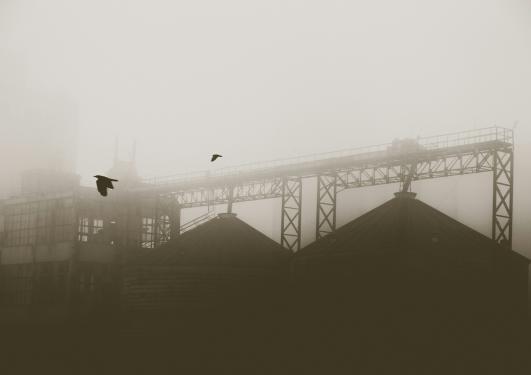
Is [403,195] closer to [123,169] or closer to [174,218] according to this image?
[174,218]

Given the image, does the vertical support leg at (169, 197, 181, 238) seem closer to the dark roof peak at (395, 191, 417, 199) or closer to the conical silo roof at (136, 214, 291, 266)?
the conical silo roof at (136, 214, 291, 266)

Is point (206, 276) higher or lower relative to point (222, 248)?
lower

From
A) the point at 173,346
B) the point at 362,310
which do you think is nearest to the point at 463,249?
the point at 362,310

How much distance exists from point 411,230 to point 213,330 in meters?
10.8

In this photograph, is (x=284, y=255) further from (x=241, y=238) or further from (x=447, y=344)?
(x=447, y=344)

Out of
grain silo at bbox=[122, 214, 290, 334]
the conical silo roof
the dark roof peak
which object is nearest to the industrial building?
the conical silo roof

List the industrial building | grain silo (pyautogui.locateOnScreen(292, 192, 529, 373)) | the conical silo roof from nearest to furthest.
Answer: grain silo (pyautogui.locateOnScreen(292, 192, 529, 373))
the conical silo roof
the industrial building

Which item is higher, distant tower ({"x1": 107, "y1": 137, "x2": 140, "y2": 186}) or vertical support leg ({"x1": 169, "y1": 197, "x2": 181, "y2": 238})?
distant tower ({"x1": 107, "y1": 137, "x2": 140, "y2": 186})

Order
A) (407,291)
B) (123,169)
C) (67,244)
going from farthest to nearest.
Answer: (123,169) → (67,244) → (407,291)

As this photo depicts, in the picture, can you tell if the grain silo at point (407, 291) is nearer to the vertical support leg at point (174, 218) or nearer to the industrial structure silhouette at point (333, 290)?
the industrial structure silhouette at point (333, 290)

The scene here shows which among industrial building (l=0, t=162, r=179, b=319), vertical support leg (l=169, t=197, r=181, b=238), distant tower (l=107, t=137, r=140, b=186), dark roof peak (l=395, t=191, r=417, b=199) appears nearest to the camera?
dark roof peak (l=395, t=191, r=417, b=199)

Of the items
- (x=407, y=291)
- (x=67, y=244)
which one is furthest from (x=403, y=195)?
(x=67, y=244)

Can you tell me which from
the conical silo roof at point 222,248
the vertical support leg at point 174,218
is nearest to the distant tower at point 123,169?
the vertical support leg at point 174,218

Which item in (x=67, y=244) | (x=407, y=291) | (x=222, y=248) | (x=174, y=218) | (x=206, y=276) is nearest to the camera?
(x=407, y=291)
